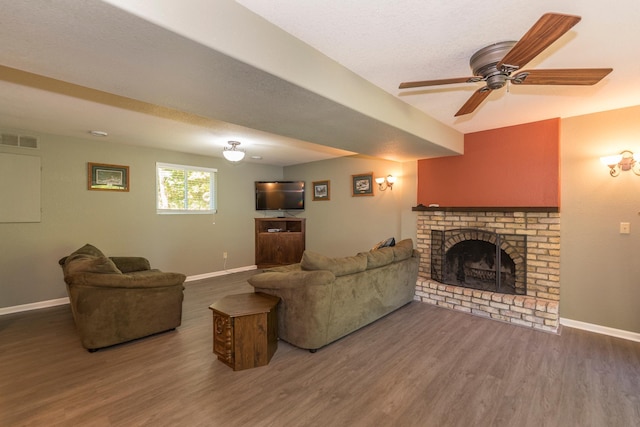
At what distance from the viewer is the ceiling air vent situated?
3.80 metres

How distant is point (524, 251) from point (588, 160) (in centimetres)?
126

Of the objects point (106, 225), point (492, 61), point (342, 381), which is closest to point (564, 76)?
point (492, 61)

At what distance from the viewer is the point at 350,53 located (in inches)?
81.4

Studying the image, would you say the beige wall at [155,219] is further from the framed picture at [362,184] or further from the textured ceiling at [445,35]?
the textured ceiling at [445,35]

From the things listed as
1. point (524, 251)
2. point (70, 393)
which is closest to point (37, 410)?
point (70, 393)

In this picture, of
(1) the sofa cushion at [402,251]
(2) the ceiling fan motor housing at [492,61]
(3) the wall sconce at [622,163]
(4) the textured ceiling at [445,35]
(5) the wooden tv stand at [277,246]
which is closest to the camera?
(4) the textured ceiling at [445,35]

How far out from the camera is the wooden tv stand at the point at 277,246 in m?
6.52

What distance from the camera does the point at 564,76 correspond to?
5.94ft

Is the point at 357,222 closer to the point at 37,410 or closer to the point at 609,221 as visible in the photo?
the point at 609,221

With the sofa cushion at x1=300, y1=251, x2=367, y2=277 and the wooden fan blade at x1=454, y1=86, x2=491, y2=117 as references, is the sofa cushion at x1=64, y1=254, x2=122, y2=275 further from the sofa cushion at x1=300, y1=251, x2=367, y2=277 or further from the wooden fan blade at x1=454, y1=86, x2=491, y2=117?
the wooden fan blade at x1=454, y1=86, x2=491, y2=117

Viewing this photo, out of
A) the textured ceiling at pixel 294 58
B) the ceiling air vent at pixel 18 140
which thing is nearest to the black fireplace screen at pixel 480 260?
the textured ceiling at pixel 294 58

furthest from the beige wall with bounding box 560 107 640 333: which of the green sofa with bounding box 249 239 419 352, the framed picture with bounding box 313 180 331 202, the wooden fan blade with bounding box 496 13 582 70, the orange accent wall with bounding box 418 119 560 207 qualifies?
the framed picture with bounding box 313 180 331 202

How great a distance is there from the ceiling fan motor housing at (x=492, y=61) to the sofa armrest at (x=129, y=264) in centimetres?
473

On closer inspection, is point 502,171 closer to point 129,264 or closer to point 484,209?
point 484,209
